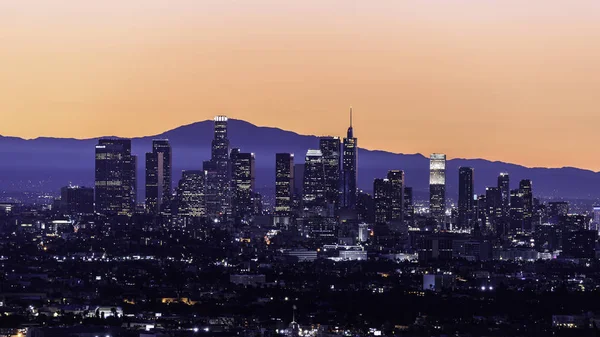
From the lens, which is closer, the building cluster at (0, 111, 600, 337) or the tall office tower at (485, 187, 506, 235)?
the building cluster at (0, 111, 600, 337)

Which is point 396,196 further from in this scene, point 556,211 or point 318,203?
point 556,211

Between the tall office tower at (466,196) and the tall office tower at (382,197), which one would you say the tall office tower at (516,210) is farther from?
the tall office tower at (382,197)

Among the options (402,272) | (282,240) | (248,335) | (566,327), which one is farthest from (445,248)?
(248,335)

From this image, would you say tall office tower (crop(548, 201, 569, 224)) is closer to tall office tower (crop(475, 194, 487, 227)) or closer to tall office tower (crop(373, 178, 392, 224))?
tall office tower (crop(475, 194, 487, 227))

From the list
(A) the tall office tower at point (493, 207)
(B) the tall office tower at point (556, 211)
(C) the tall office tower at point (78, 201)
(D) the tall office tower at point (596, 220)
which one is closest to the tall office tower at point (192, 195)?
(C) the tall office tower at point (78, 201)

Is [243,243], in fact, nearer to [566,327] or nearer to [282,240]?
[282,240]

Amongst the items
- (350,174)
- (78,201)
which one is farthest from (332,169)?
(78,201)

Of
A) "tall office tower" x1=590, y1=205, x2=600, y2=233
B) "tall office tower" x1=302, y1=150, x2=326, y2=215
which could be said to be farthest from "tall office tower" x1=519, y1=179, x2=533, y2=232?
"tall office tower" x1=302, y1=150, x2=326, y2=215
